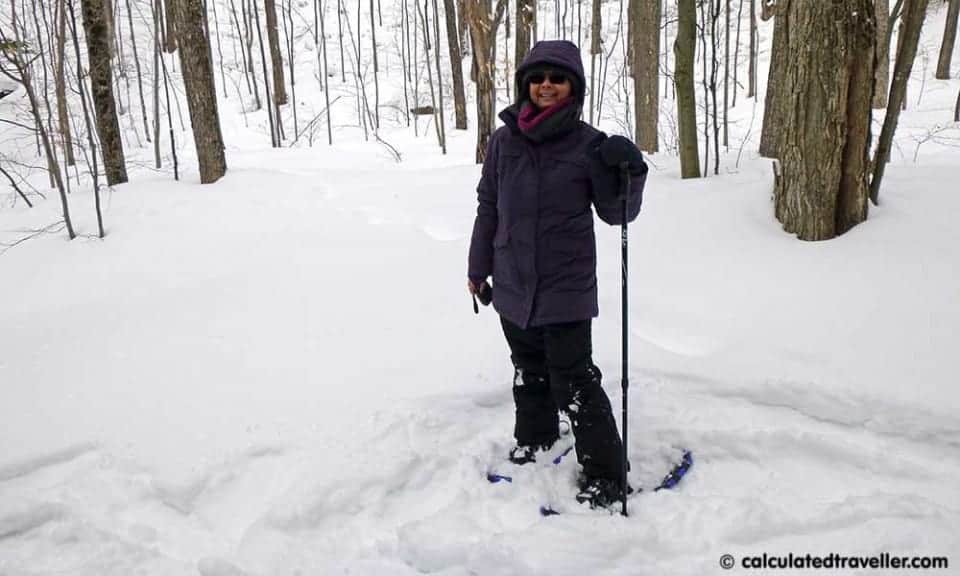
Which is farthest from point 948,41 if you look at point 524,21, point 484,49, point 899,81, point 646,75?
point 899,81

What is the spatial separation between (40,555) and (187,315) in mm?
1897

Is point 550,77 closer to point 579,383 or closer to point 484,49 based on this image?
point 579,383

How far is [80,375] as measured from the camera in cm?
342

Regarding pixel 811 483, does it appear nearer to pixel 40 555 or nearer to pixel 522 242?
pixel 522 242

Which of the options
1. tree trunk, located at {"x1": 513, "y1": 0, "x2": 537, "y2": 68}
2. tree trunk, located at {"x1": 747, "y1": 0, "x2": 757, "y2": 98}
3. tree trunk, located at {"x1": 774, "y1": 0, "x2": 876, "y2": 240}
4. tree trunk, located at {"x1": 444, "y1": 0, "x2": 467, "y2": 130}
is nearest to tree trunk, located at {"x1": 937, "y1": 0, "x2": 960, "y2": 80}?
tree trunk, located at {"x1": 747, "y1": 0, "x2": 757, "y2": 98}

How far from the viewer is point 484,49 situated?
718 centimetres

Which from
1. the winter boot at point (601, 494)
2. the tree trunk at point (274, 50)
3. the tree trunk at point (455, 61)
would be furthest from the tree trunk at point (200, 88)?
the tree trunk at point (274, 50)

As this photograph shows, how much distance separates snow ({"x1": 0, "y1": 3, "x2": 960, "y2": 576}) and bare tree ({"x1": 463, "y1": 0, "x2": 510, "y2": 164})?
9.82 ft

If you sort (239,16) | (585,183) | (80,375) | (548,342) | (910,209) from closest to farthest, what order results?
1. (585,183)
2. (548,342)
3. (80,375)
4. (910,209)
5. (239,16)

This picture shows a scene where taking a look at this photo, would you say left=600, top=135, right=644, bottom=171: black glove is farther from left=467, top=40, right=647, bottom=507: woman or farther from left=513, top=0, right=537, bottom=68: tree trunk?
left=513, top=0, right=537, bottom=68: tree trunk

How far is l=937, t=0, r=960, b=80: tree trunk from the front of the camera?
15.5 meters

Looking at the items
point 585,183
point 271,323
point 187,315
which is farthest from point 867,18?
point 187,315

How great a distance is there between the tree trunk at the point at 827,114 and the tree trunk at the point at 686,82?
4.13 feet

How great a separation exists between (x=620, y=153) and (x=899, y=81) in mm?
3118
